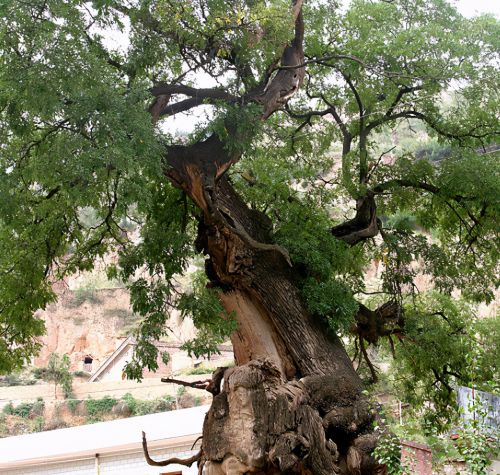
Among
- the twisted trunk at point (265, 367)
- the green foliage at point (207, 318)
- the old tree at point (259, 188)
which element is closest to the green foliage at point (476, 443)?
the old tree at point (259, 188)

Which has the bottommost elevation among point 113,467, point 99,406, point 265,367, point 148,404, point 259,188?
point 113,467

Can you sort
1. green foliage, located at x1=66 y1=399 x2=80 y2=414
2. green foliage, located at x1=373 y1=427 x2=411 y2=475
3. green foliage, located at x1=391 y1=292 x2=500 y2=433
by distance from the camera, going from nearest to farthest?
1. green foliage, located at x1=373 y1=427 x2=411 y2=475
2. green foliage, located at x1=391 y1=292 x2=500 y2=433
3. green foliage, located at x1=66 y1=399 x2=80 y2=414

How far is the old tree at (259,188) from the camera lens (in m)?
7.05

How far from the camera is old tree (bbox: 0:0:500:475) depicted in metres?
7.05

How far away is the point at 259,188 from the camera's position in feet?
35.4

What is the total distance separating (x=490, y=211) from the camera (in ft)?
34.7

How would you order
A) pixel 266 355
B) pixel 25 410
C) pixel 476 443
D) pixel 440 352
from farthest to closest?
pixel 25 410, pixel 440 352, pixel 266 355, pixel 476 443

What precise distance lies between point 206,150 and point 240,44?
138 centimetres

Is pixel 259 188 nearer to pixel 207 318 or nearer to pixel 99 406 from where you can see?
pixel 207 318

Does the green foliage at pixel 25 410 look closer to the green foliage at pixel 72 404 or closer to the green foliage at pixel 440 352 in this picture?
the green foliage at pixel 72 404

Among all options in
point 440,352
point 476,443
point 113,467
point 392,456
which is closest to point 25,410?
point 113,467

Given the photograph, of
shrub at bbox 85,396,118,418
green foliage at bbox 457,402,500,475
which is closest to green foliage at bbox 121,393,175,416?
shrub at bbox 85,396,118,418

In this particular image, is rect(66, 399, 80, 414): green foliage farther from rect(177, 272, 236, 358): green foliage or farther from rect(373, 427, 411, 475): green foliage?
rect(373, 427, 411, 475): green foliage

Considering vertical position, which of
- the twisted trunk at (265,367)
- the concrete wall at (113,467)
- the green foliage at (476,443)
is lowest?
the concrete wall at (113,467)
